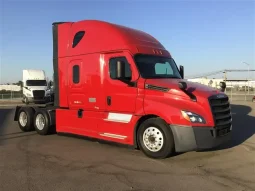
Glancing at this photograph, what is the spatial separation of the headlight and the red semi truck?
0.07ft

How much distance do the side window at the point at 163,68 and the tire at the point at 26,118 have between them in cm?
521

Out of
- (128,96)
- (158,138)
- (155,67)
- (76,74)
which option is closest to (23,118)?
(76,74)

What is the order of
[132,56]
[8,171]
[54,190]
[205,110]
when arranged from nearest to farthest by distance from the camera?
[54,190] → [8,171] → [205,110] → [132,56]

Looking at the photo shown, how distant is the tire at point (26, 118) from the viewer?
35.8 ft

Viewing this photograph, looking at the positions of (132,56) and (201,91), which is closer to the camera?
(201,91)

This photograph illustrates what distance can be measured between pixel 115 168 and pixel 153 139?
132cm

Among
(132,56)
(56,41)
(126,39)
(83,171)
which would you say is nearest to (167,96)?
(132,56)

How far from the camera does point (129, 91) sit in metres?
7.64

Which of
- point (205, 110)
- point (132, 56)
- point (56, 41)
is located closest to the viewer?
point (205, 110)

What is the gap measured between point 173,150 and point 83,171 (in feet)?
7.13

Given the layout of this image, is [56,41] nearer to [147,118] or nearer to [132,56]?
[132,56]

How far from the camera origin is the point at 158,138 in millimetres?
7051

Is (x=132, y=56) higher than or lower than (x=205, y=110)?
higher

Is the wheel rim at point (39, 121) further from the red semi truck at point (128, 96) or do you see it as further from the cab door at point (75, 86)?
the cab door at point (75, 86)
